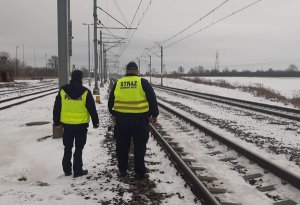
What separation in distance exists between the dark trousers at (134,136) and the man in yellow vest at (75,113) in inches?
24.3

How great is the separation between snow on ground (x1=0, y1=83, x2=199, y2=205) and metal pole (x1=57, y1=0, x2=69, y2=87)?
2.00 m

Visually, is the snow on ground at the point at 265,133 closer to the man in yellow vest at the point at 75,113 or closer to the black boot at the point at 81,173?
the black boot at the point at 81,173

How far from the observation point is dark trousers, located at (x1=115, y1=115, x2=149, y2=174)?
22.9ft

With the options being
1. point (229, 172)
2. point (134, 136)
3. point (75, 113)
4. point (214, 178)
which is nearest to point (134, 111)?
point (134, 136)

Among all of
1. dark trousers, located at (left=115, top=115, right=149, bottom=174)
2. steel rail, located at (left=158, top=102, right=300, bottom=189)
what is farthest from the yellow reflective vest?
steel rail, located at (left=158, top=102, right=300, bottom=189)

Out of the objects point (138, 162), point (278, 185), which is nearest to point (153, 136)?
point (138, 162)

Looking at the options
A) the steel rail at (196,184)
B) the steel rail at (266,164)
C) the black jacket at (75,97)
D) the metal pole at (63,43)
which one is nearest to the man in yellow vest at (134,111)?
the black jacket at (75,97)

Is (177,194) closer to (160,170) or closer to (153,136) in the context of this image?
(160,170)

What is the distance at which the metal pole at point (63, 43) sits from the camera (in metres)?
11.4

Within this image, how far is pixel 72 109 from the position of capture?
7168 millimetres

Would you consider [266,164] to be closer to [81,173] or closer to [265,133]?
[81,173]

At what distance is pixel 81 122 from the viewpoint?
23.6 ft

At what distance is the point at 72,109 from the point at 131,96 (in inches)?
45.4

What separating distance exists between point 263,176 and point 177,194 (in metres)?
2.07
